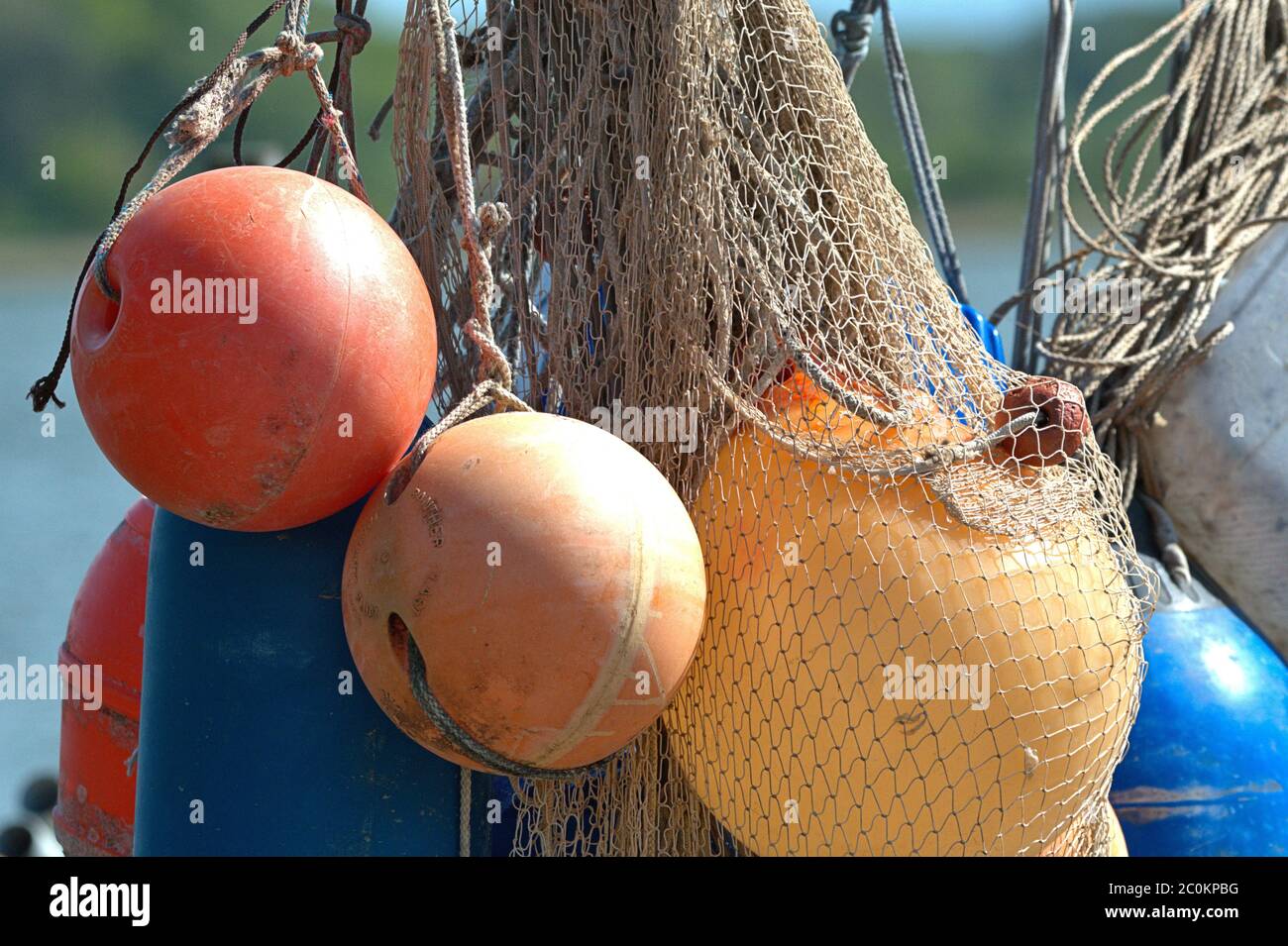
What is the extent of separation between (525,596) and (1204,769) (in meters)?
2.01

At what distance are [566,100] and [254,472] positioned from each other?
107cm

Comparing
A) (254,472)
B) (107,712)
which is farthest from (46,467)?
(254,472)

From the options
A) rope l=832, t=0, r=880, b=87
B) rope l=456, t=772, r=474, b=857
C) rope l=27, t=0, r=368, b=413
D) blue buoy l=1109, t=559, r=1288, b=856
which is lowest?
blue buoy l=1109, t=559, r=1288, b=856

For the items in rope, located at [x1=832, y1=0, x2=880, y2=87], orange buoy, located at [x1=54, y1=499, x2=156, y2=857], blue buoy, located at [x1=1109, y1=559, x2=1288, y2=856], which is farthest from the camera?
rope, located at [x1=832, y1=0, x2=880, y2=87]

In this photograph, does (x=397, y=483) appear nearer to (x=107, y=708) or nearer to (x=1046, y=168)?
(x=107, y=708)

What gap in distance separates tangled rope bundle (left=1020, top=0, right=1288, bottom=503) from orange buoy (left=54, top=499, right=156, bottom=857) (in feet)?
7.96

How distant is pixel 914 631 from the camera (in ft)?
7.44

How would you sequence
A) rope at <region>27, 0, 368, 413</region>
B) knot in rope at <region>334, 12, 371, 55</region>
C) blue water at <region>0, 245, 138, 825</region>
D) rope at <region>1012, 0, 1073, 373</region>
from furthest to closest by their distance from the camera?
blue water at <region>0, 245, 138, 825</region> < rope at <region>1012, 0, 1073, 373</region> < knot in rope at <region>334, 12, 371, 55</region> < rope at <region>27, 0, 368, 413</region>

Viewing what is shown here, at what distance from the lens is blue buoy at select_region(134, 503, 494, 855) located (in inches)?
99.0

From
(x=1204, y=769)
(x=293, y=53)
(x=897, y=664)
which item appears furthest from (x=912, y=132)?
(x=897, y=664)

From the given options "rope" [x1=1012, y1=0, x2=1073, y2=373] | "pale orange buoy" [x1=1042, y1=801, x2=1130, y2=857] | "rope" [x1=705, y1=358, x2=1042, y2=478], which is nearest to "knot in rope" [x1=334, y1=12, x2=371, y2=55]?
"rope" [x1=705, y1=358, x2=1042, y2=478]

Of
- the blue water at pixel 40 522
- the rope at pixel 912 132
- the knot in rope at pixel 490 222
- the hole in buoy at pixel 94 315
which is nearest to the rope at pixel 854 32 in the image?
the rope at pixel 912 132

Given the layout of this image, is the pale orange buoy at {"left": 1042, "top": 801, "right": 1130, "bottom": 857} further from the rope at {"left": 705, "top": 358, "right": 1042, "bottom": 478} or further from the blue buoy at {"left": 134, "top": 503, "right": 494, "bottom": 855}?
the blue buoy at {"left": 134, "top": 503, "right": 494, "bottom": 855}
